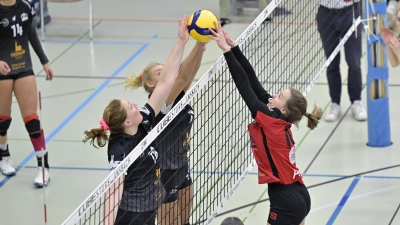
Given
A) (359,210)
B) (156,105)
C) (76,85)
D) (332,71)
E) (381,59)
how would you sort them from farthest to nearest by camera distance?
(76,85)
(332,71)
(381,59)
(359,210)
(156,105)

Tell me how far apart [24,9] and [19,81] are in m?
0.70

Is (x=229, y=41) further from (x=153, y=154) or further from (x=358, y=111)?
(x=358, y=111)

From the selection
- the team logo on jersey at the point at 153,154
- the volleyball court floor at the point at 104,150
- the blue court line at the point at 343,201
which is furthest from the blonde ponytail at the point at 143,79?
the blue court line at the point at 343,201

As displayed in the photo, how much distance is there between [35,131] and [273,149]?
341 centimetres

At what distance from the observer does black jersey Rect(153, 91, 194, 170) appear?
19.3 ft

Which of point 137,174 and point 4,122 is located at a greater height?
point 137,174

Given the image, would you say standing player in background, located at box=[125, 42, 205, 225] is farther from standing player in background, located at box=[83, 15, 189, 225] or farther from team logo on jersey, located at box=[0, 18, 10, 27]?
team logo on jersey, located at box=[0, 18, 10, 27]

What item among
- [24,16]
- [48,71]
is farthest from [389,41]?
[24,16]

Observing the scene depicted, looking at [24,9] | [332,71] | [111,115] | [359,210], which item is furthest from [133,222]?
[332,71]

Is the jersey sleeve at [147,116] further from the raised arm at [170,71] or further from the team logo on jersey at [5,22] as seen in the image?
the team logo on jersey at [5,22]

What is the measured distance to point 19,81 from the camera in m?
8.03

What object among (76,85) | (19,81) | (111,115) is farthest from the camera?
(76,85)

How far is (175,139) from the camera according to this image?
594cm

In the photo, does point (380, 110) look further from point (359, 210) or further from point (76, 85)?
point (76, 85)
